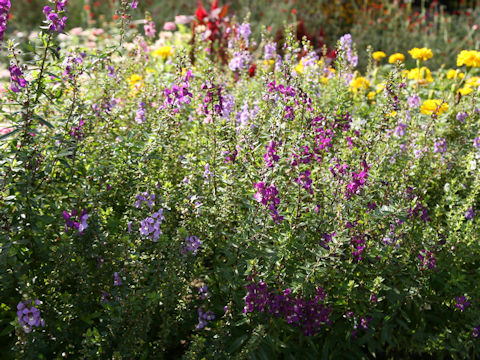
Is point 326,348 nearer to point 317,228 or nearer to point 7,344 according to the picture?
point 317,228

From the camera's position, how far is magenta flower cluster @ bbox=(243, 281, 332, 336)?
2.29m

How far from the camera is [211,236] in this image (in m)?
2.64

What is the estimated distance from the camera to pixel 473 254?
122 inches

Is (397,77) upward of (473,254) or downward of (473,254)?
upward

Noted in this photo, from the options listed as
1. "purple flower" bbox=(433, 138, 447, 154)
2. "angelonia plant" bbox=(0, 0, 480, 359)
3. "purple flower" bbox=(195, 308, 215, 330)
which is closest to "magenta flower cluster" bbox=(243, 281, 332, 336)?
"angelonia plant" bbox=(0, 0, 480, 359)

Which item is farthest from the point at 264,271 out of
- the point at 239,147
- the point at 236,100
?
the point at 236,100

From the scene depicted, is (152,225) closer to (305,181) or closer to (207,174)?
(207,174)

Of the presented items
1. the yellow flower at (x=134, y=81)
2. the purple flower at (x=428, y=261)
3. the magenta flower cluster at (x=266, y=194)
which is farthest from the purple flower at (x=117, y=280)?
the yellow flower at (x=134, y=81)

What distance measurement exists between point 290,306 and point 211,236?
1.83ft

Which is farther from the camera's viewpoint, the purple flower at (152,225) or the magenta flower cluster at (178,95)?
the magenta flower cluster at (178,95)

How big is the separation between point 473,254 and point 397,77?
3.93ft

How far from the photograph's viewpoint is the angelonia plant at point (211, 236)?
7.38ft

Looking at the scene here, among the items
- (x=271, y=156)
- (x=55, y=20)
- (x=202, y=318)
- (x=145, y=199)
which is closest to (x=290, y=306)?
(x=202, y=318)

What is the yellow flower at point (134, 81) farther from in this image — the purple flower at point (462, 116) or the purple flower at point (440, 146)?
the purple flower at point (462, 116)
